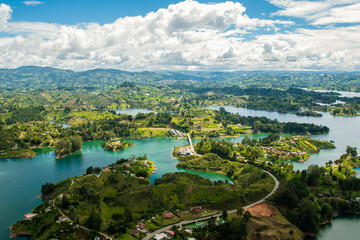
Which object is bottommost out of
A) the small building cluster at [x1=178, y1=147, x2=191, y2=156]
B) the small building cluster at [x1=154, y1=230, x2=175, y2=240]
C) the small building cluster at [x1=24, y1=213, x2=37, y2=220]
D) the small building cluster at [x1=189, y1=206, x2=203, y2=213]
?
the small building cluster at [x1=178, y1=147, x2=191, y2=156]

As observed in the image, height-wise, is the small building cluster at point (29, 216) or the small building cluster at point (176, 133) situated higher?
the small building cluster at point (29, 216)

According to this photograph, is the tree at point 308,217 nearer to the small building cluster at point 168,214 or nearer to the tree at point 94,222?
the small building cluster at point 168,214

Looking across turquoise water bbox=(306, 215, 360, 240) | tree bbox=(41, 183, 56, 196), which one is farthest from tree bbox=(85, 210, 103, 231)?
turquoise water bbox=(306, 215, 360, 240)

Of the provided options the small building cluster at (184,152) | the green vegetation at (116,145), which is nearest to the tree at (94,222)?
the small building cluster at (184,152)

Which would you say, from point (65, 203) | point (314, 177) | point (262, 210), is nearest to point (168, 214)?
point (262, 210)

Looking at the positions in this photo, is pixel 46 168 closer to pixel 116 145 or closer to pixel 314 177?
pixel 116 145

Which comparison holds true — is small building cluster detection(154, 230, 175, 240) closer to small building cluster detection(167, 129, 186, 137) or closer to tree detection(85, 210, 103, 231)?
tree detection(85, 210, 103, 231)

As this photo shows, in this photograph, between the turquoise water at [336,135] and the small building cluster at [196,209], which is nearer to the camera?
the small building cluster at [196,209]

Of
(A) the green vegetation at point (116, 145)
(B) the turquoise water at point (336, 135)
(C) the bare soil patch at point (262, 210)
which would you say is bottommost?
(B) the turquoise water at point (336, 135)

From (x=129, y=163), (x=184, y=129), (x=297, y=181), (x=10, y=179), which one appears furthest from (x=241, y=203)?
(x=184, y=129)
